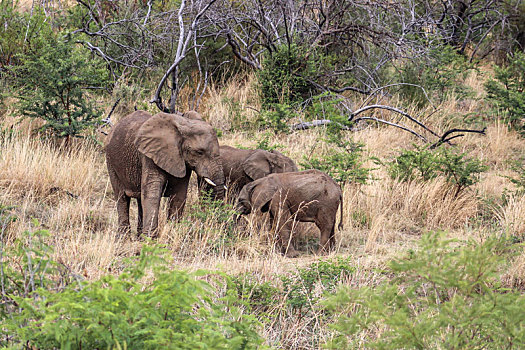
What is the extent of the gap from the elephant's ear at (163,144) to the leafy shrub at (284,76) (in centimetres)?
551

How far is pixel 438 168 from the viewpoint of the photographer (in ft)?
30.5

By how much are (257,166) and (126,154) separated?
1744 millimetres

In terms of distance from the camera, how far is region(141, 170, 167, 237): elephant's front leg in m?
6.80

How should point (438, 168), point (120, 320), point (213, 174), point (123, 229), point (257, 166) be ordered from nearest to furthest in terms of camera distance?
1. point (120, 320)
2. point (213, 174)
3. point (123, 229)
4. point (257, 166)
5. point (438, 168)

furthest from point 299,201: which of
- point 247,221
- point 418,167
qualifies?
point 418,167

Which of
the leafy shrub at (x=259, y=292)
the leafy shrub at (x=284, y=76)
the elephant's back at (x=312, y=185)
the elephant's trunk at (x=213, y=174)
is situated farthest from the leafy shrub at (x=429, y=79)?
the leafy shrub at (x=259, y=292)

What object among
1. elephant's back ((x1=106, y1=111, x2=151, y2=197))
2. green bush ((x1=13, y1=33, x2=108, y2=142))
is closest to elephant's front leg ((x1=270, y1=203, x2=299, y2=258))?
elephant's back ((x1=106, y1=111, x2=151, y2=197))

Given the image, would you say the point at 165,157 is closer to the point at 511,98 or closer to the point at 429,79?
the point at 511,98

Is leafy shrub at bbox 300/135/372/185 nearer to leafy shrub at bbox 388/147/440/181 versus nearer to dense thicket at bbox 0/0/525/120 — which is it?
leafy shrub at bbox 388/147/440/181

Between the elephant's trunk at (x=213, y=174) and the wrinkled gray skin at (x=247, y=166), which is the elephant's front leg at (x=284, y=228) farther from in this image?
the wrinkled gray skin at (x=247, y=166)

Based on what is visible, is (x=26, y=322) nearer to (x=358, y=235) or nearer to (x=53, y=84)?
(x=358, y=235)

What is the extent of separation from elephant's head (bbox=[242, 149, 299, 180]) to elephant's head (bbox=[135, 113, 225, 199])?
1205mm

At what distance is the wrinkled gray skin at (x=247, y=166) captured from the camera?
8.15m

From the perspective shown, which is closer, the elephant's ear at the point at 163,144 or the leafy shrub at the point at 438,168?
the elephant's ear at the point at 163,144
